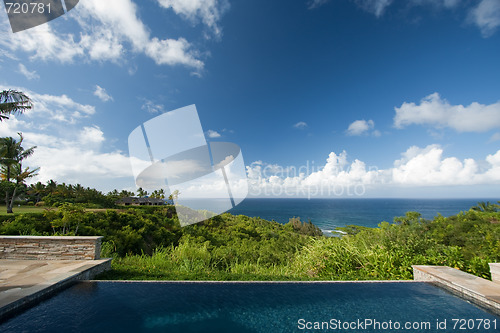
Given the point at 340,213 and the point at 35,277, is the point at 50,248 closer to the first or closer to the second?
the point at 35,277

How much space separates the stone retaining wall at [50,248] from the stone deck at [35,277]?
15 centimetres

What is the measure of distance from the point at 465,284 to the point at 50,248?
32.2 feet

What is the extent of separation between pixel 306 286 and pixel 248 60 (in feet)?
42.6

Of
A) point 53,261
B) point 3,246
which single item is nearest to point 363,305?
point 53,261

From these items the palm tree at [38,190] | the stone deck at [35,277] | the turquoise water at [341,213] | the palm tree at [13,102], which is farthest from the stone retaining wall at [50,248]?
the turquoise water at [341,213]

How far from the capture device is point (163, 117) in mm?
10609

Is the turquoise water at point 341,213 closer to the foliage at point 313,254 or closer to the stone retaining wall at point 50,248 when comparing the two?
the foliage at point 313,254

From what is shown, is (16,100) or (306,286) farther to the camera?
(16,100)

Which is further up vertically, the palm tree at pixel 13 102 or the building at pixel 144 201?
the palm tree at pixel 13 102

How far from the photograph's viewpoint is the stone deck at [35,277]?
11.6ft

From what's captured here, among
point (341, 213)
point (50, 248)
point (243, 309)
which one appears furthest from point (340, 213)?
point (50, 248)

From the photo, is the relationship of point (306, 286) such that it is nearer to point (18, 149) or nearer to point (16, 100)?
point (16, 100)

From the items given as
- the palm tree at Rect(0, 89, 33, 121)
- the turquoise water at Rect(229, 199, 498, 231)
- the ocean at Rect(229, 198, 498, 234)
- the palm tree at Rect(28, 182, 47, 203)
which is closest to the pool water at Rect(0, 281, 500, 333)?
the palm tree at Rect(0, 89, 33, 121)

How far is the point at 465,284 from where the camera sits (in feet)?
14.5
